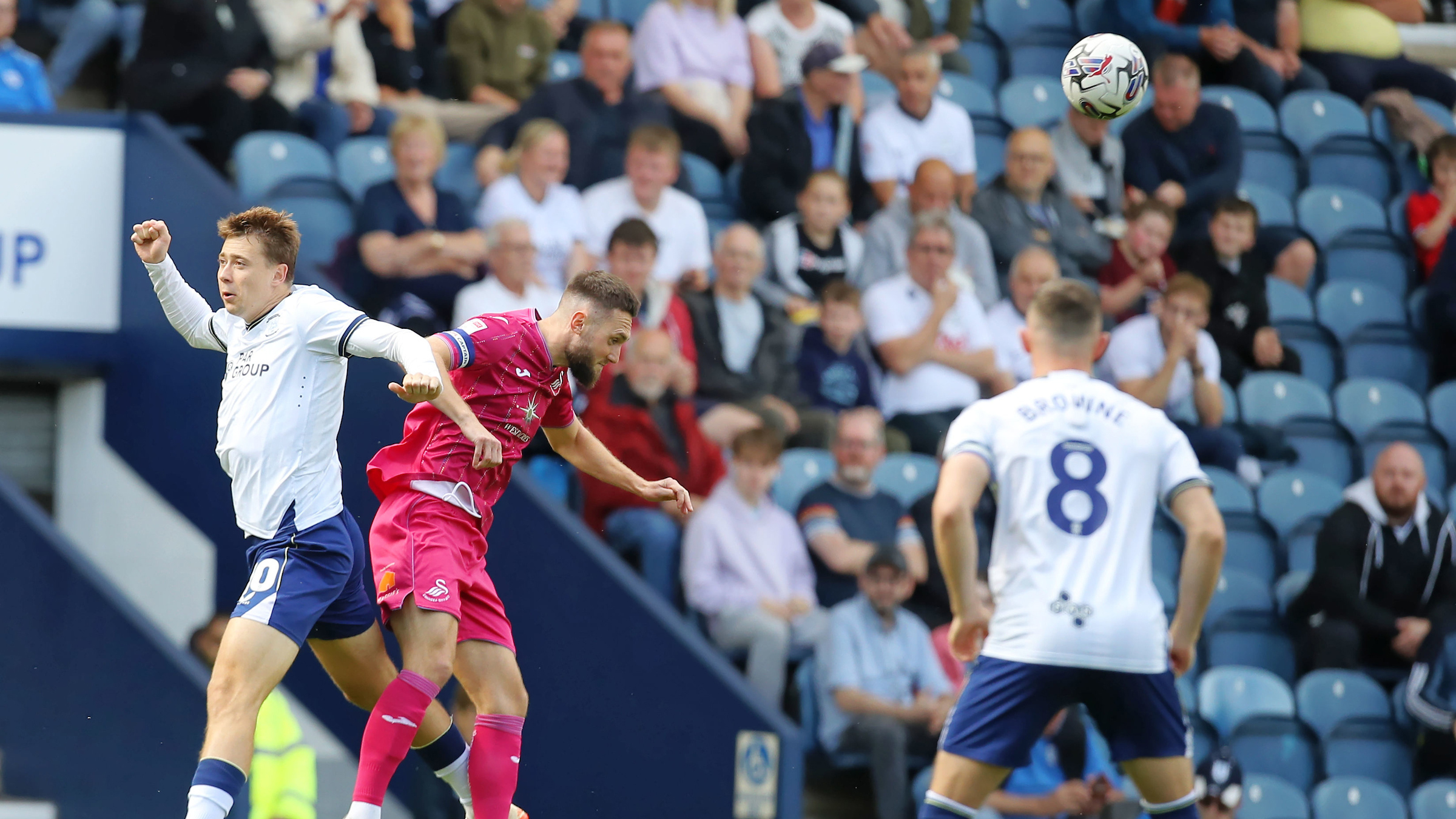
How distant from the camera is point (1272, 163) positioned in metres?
12.7

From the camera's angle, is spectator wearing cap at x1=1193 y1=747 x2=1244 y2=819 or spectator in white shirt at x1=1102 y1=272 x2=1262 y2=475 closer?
spectator wearing cap at x1=1193 y1=747 x2=1244 y2=819

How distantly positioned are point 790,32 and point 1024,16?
2340mm

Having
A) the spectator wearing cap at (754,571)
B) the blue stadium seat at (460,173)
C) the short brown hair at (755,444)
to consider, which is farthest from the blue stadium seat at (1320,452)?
the blue stadium seat at (460,173)

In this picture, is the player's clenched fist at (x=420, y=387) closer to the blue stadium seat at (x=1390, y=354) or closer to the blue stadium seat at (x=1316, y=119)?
the blue stadium seat at (x=1390, y=354)

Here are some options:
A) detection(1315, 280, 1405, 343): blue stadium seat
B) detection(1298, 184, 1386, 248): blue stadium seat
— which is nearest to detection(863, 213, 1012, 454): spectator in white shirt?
detection(1315, 280, 1405, 343): blue stadium seat

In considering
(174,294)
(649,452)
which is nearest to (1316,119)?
(649,452)

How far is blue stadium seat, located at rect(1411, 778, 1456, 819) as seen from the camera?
955cm

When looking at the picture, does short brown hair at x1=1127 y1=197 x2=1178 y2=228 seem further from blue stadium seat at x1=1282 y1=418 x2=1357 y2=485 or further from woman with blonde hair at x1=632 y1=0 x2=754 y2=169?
woman with blonde hair at x1=632 y1=0 x2=754 y2=169

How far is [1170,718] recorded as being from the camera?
17.2 feet

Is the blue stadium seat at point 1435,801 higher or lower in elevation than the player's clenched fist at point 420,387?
lower

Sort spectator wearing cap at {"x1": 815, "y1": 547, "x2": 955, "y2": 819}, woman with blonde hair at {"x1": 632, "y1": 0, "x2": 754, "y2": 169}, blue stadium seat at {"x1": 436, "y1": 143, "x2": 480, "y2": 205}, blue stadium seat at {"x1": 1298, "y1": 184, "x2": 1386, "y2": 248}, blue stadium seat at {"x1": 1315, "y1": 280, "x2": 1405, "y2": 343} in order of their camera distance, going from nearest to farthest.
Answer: spectator wearing cap at {"x1": 815, "y1": 547, "x2": 955, "y2": 819}, blue stadium seat at {"x1": 436, "y1": 143, "x2": 480, "y2": 205}, woman with blonde hair at {"x1": 632, "y1": 0, "x2": 754, "y2": 169}, blue stadium seat at {"x1": 1315, "y1": 280, "x2": 1405, "y2": 343}, blue stadium seat at {"x1": 1298, "y1": 184, "x2": 1386, "y2": 248}

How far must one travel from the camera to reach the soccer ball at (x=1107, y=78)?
837cm

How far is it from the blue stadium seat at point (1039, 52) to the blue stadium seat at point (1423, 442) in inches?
133

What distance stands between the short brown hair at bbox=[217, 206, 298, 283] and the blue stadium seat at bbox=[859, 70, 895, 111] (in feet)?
20.4
